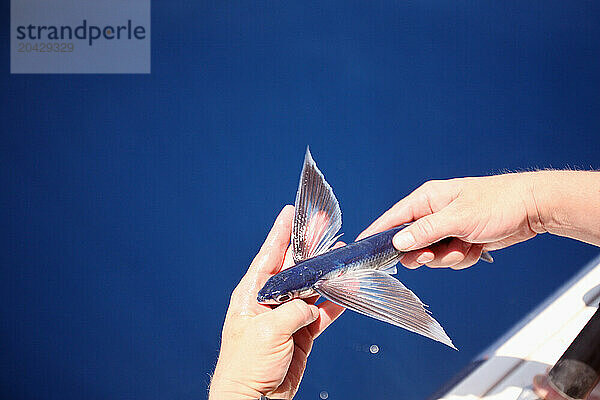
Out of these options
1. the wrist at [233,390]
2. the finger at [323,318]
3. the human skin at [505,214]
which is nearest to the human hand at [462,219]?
the human skin at [505,214]

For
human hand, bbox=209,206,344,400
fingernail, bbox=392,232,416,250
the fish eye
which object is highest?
fingernail, bbox=392,232,416,250

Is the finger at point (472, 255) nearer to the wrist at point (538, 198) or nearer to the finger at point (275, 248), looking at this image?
the wrist at point (538, 198)

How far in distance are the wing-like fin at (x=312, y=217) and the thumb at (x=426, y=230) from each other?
0.27ft

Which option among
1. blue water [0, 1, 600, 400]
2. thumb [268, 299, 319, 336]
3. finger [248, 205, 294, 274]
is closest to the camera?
thumb [268, 299, 319, 336]

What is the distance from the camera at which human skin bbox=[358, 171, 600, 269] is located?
1.97 ft

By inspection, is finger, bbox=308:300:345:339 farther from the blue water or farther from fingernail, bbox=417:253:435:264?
the blue water

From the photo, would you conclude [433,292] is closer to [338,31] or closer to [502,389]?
[502,389]

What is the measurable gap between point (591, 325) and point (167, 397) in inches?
29.8

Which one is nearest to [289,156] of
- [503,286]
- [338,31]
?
[338,31]

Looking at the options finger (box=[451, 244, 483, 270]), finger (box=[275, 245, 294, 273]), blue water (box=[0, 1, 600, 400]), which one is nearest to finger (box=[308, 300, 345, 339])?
finger (box=[275, 245, 294, 273])

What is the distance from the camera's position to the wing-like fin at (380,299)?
0.53 meters

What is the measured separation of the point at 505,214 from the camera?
619mm

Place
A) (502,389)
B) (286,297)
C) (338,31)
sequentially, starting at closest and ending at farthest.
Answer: (286,297) → (502,389) → (338,31)

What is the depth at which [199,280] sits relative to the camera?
98cm
